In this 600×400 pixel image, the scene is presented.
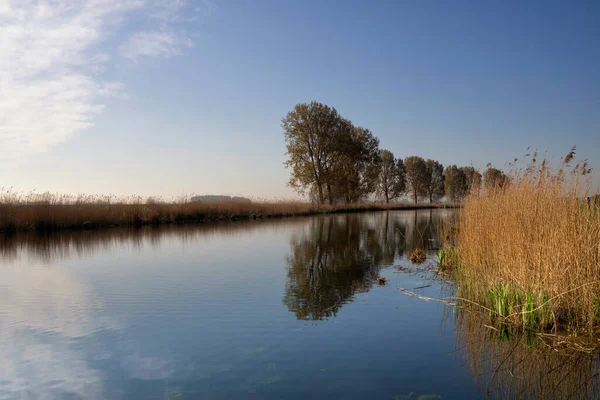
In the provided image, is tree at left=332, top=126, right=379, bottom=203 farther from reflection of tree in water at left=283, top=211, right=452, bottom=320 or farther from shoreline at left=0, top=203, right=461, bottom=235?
reflection of tree in water at left=283, top=211, right=452, bottom=320

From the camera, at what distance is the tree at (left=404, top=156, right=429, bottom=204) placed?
216 feet

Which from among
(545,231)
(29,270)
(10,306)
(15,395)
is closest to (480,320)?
(545,231)

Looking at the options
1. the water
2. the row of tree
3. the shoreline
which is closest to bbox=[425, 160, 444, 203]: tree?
the row of tree

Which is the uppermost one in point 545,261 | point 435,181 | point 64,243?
point 435,181

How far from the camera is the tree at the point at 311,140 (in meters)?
40.5

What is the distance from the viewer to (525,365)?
4.09 metres

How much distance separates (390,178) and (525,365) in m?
57.5

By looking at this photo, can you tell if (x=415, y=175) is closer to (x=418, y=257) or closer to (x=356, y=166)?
(x=356, y=166)

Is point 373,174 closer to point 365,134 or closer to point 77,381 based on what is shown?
point 365,134

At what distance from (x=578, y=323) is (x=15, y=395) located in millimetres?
5748

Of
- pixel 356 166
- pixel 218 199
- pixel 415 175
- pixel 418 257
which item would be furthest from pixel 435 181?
pixel 418 257

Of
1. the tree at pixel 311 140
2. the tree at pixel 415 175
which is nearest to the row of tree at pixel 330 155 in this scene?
the tree at pixel 311 140

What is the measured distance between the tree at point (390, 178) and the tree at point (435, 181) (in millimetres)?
10689

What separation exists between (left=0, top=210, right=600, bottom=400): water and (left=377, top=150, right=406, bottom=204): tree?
5129cm
